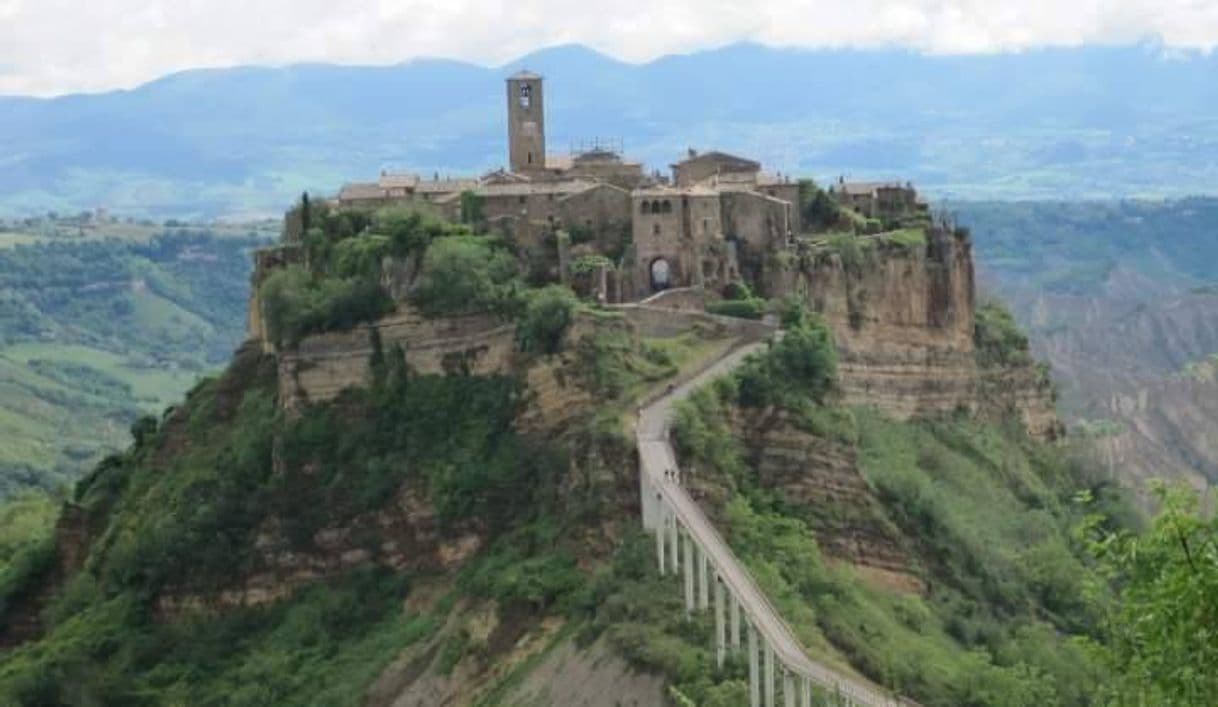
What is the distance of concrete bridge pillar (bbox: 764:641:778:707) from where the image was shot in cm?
4122

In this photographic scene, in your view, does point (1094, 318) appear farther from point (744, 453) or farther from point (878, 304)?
point (744, 453)

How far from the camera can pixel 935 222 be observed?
7025 centimetres

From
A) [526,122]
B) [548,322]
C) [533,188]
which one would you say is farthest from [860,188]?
[548,322]

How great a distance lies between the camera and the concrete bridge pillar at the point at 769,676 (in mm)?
41219

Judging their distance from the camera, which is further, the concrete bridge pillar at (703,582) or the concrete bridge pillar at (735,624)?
the concrete bridge pillar at (703,582)

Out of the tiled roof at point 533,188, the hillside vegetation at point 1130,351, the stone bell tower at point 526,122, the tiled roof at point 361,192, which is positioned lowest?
the hillside vegetation at point 1130,351

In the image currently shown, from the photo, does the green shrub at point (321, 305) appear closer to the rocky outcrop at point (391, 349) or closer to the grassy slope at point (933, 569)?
the rocky outcrop at point (391, 349)

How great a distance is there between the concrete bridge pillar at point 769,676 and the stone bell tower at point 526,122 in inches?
1228

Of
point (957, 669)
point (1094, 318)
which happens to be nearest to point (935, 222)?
point (957, 669)

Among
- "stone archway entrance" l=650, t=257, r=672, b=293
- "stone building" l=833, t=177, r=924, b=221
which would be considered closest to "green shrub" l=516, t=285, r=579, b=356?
"stone archway entrance" l=650, t=257, r=672, b=293

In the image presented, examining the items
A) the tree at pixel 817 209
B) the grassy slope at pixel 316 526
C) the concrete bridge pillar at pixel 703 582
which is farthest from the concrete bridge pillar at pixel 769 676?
the tree at pixel 817 209

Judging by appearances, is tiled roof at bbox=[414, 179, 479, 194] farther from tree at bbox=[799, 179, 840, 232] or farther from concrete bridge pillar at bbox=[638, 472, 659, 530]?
concrete bridge pillar at bbox=[638, 472, 659, 530]

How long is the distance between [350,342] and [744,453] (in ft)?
38.7

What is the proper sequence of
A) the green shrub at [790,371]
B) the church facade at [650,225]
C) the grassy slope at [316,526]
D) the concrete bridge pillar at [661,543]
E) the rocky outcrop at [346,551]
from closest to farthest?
the concrete bridge pillar at [661,543] → the grassy slope at [316,526] → the green shrub at [790,371] → the rocky outcrop at [346,551] → the church facade at [650,225]
